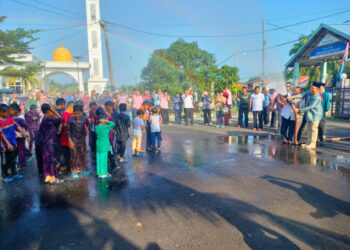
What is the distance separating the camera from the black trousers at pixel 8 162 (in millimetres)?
5699

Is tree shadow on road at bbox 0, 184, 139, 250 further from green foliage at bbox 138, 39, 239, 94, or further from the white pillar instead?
the white pillar

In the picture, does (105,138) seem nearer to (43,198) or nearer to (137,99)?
(43,198)

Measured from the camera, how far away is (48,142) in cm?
547

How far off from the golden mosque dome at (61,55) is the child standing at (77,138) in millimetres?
43329

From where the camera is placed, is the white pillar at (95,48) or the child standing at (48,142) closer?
the child standing at (48,142)

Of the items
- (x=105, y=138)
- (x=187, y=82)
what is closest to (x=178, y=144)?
(x=105, y=138)

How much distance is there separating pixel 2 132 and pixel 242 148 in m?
6.33

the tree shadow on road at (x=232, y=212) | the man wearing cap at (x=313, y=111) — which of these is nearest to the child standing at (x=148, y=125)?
the tree shadow on road at (x=232, y=212)

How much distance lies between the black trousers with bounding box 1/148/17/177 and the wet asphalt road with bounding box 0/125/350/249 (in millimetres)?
383

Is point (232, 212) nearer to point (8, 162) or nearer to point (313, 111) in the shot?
point (8, 162)

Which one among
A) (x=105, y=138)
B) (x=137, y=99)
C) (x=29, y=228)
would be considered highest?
(x=137, y=99)

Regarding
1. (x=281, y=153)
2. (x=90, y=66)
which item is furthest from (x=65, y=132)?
(x=90, y=66)

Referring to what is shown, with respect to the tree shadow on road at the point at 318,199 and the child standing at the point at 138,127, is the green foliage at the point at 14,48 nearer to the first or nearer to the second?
the child standing at the point at 138,127

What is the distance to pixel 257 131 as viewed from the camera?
464 inches
